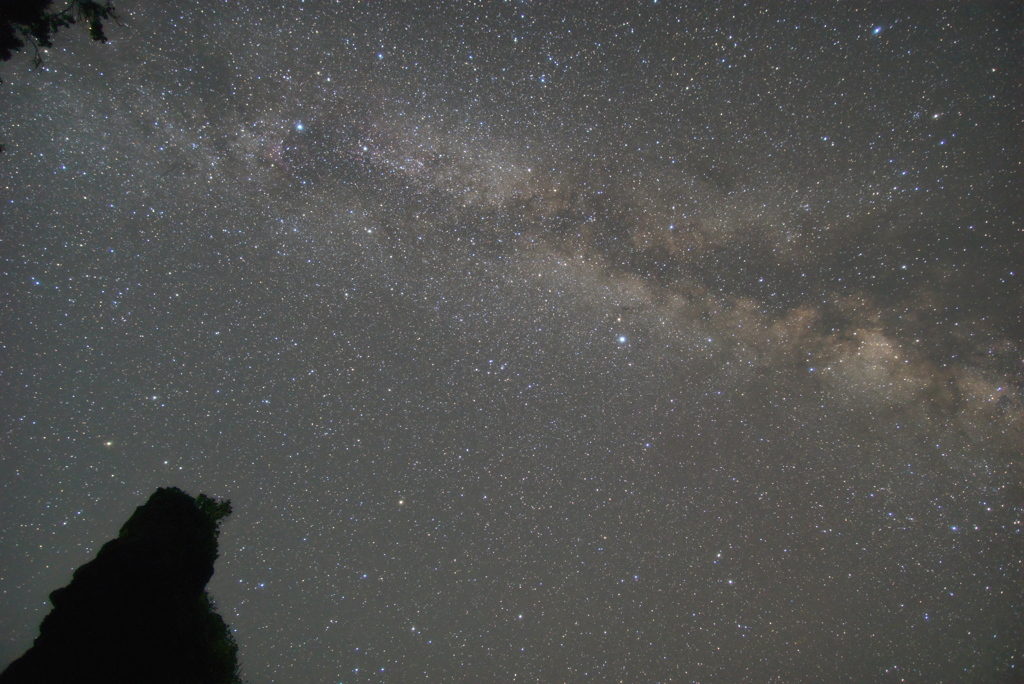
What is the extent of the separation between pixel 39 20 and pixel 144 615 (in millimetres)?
4593

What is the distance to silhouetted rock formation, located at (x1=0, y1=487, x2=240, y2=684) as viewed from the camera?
2.71 meters

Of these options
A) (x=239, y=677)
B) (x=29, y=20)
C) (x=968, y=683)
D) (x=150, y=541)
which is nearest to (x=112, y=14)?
(x=29, y=20)

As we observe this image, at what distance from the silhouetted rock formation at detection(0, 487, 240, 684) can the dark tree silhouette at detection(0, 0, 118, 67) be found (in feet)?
12.4

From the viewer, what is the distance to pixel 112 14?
11.2ft

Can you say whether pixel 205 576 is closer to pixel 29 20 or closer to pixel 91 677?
pixel 91 677

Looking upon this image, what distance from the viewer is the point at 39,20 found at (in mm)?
3170

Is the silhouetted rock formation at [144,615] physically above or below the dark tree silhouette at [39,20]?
below

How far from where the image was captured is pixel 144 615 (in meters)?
3.02

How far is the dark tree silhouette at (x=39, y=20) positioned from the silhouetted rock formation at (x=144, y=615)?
12.4ft

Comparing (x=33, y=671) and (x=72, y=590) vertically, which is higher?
(x=72, y=590)

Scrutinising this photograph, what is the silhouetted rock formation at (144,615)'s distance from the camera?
2.71 metres

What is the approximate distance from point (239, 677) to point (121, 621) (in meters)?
1.27

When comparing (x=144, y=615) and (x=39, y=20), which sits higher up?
(x=39, y=20)

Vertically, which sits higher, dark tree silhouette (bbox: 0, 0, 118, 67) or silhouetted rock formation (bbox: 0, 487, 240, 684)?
dark tree silhouette (bbox: 0, 0, 118, 67)
